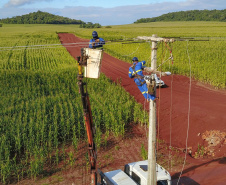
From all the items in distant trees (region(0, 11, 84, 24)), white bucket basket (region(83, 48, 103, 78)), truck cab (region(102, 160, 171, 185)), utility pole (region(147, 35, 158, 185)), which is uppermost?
distant trees (region(0, 11, 84, 24))

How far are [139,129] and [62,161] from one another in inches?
179

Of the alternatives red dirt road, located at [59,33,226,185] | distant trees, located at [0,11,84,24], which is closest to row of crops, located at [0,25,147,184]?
red dirt road, located at [59,33,226,185]

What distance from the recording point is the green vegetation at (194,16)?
122 metres

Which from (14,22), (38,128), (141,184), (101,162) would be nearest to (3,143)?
(38,128)

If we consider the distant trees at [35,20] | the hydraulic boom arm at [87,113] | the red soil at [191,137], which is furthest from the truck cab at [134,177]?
the distant trees at [35,20]

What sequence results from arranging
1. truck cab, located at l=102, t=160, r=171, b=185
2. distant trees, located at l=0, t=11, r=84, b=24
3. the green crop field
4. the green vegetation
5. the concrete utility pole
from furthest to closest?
distant trees, located at l=0, t=11, r=84, b=24 < the green vegetation < the green crop field < truck cab, located at l=102, t=160, r=171, b=185 < the concrete utility pole

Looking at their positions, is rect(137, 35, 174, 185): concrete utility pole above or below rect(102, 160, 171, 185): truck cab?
above

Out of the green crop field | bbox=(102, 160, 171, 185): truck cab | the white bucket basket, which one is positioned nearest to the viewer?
the white bucket basket

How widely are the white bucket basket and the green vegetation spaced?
124m

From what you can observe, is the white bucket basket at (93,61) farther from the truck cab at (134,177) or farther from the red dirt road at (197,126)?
the red dirt road at (197,126)

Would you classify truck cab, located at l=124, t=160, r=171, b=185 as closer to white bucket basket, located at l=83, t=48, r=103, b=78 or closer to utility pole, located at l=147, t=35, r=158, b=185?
utility pole, located at l=147, t=35, r=158, b=185

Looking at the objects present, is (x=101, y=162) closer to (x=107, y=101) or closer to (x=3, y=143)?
(x=3, y=143)

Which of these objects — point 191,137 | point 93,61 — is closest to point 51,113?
point 191,137

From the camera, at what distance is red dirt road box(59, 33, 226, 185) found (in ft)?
32.1
